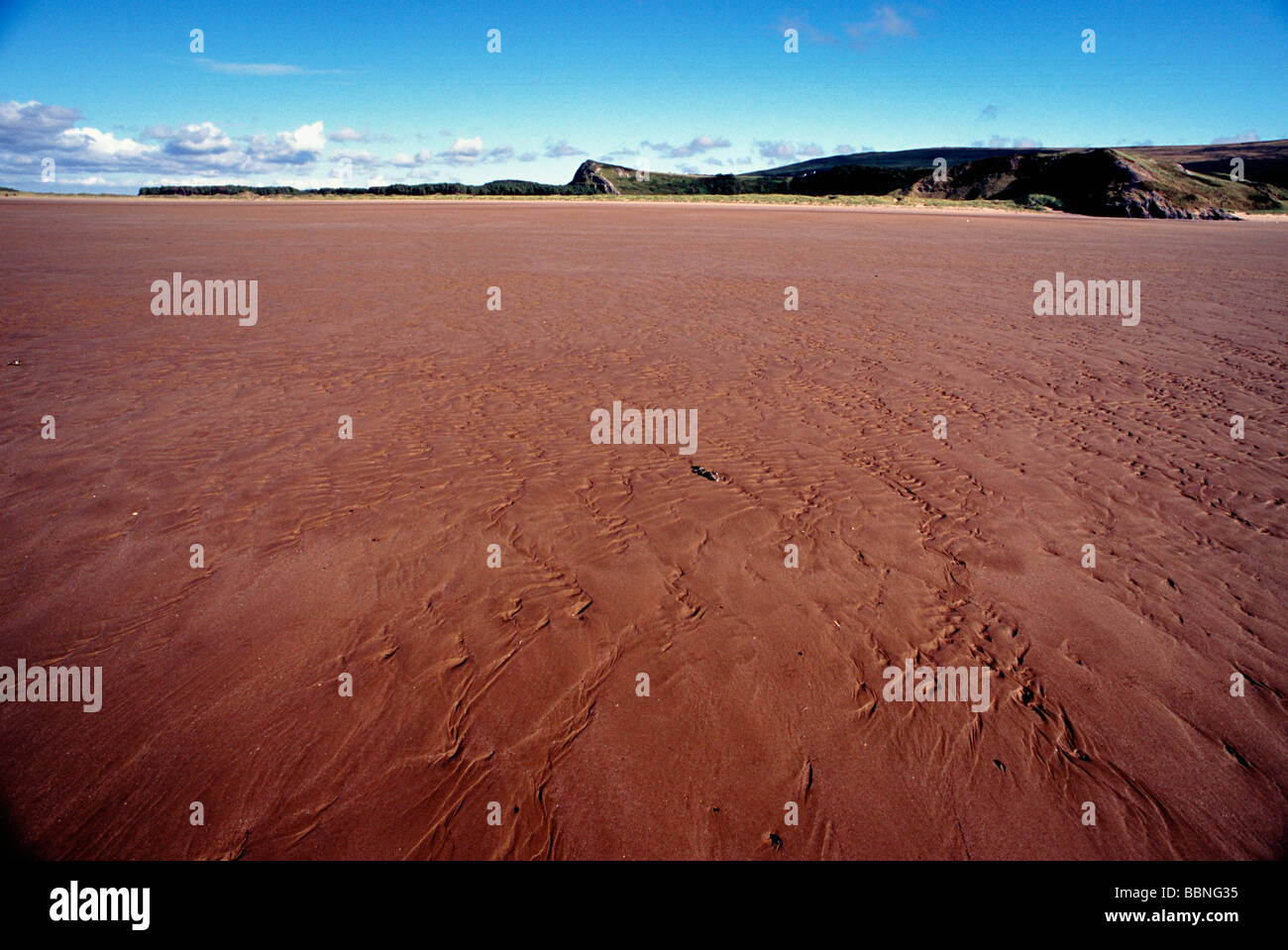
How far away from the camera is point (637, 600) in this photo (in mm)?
4758

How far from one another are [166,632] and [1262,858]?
6621 mm

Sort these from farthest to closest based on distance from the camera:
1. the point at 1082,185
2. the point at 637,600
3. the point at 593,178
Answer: the point at 593,178
the point at 1082,185
the point at 637,600

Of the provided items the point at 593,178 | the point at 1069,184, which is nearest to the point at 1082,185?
the point at 1069,184

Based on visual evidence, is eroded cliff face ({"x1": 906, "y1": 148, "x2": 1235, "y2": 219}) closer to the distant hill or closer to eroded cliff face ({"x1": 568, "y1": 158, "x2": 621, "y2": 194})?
the distant hill

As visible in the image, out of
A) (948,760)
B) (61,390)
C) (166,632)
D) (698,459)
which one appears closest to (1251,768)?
(948,760)

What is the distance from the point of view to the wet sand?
3.27 metres

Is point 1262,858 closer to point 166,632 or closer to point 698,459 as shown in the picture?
point 698,459

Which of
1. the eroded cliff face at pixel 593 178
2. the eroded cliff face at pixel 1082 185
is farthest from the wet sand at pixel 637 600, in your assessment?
the eroded cliff face at pixel 593 178

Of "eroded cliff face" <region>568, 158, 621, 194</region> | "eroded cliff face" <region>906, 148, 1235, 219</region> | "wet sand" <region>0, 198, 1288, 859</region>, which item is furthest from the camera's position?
"eroded cliff face" <region>568, 158, 621, 194</region>

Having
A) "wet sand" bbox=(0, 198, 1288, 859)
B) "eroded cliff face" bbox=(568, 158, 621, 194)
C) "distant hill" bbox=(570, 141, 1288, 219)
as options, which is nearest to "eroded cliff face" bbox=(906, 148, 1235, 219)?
"distant hill" bbox=(570, 141, 1288, 219)

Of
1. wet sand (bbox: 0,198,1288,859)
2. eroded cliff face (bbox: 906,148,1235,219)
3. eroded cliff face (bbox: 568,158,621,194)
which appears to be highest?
eroded cliff face (bbox: 568,158,621,194)

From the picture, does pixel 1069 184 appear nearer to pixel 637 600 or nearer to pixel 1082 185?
pixel 1082 185

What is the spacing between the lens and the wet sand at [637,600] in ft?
10.7
